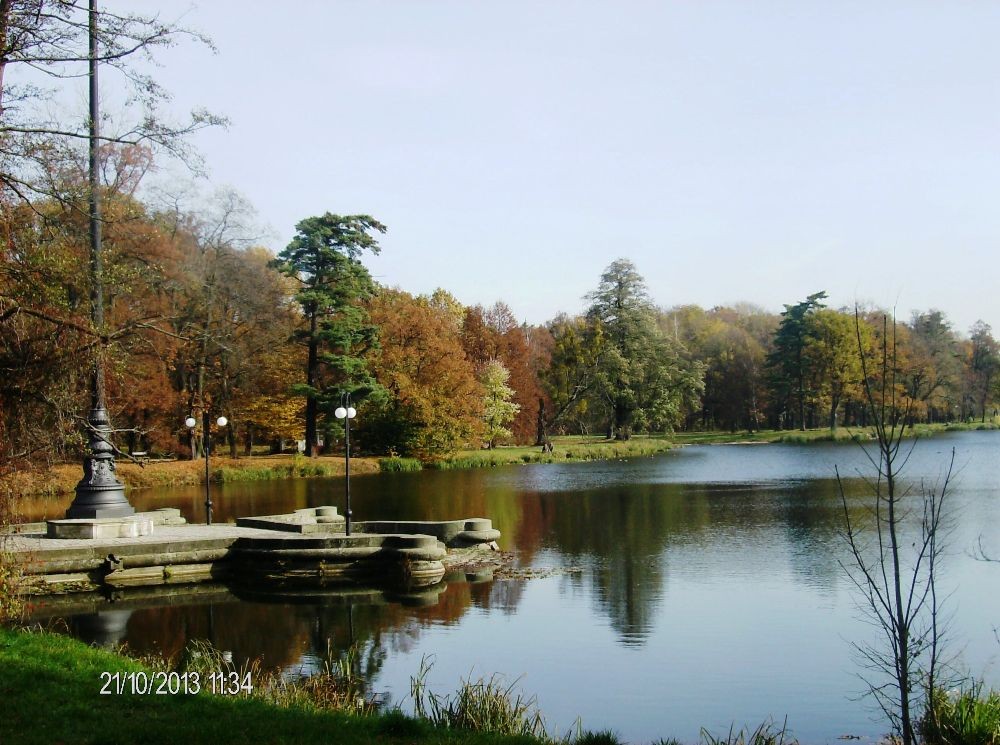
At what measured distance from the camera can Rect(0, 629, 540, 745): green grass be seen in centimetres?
601

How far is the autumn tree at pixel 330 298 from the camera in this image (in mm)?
43969

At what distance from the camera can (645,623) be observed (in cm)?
1330

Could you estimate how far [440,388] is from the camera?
1891 inches

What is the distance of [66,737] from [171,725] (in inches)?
25.6

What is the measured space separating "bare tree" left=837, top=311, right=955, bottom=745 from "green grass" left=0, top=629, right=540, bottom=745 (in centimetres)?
268

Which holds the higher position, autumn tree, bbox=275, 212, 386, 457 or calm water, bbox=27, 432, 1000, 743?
autumn tree, bbox=275, 212, 386, 457

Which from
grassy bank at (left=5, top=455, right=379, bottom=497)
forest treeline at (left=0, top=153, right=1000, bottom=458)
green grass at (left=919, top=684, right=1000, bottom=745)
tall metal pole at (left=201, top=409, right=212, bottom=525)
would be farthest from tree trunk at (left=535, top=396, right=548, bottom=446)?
green grass at (left=919, top=684, right=1000, bottom=745)

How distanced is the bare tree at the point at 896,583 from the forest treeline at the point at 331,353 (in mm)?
3609

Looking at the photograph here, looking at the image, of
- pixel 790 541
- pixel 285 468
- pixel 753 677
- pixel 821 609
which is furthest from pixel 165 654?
pixel 285 468

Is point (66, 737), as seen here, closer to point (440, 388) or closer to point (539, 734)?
point (539, 734)

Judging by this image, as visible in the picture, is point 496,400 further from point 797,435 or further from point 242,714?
point 242,714

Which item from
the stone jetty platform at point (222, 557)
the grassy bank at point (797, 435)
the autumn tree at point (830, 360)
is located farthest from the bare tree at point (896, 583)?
the autumn tree at point (830, 360)

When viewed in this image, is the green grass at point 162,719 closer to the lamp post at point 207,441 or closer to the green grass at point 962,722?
the green grass at point 962,722

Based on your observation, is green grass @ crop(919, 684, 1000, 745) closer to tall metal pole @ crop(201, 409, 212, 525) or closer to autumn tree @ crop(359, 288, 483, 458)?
tall metal pole @ crop(201, 409, 212, 525)
